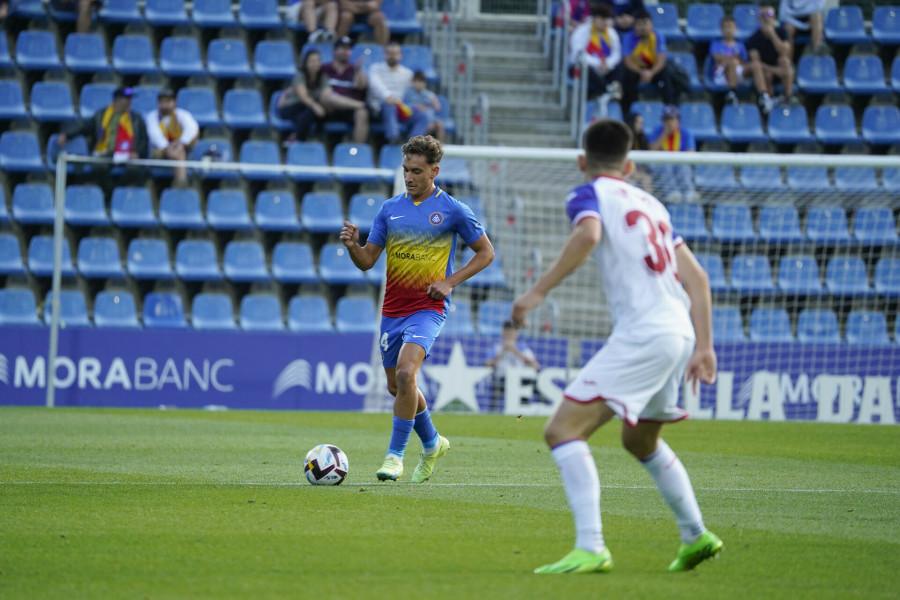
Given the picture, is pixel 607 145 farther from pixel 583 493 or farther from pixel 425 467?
pixel 425 467

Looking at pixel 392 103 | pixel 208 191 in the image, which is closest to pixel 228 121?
pixel 208 191

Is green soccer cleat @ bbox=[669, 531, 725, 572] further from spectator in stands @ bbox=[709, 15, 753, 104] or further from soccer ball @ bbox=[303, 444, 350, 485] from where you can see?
spectator in stands @ bbox=[709, 15, 753, 104]

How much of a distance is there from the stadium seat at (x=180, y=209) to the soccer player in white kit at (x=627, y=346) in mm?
13454

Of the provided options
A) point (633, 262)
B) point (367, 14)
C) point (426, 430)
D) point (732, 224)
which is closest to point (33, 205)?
point (367, 14)

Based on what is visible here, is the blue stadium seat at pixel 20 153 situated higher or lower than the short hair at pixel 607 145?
lower

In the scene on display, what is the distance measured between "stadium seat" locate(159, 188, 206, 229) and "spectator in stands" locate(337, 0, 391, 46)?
154 inches

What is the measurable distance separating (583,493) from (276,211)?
1383 centimetres

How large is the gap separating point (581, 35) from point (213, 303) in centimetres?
719

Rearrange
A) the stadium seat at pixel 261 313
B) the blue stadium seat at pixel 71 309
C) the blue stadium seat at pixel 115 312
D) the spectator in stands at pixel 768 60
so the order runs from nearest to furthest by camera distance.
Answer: the blue stadium seat at pixel 71 309 < the blue stadium seat at pixel 115 312 < the stadium seat at pixel 261 313 < the spectator in stands at pixel 768 60

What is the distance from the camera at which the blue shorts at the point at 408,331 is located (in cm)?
804

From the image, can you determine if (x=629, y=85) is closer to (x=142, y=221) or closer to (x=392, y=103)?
(x=392, y=103)

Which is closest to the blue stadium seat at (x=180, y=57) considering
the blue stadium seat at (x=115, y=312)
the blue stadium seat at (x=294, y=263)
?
the blue stadium seat at (x=294, y=263)

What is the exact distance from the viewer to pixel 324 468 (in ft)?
25.3

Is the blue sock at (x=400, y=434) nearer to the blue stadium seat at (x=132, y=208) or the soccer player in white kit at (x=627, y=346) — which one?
the soccer player in white kit at (x=627, y=346)
